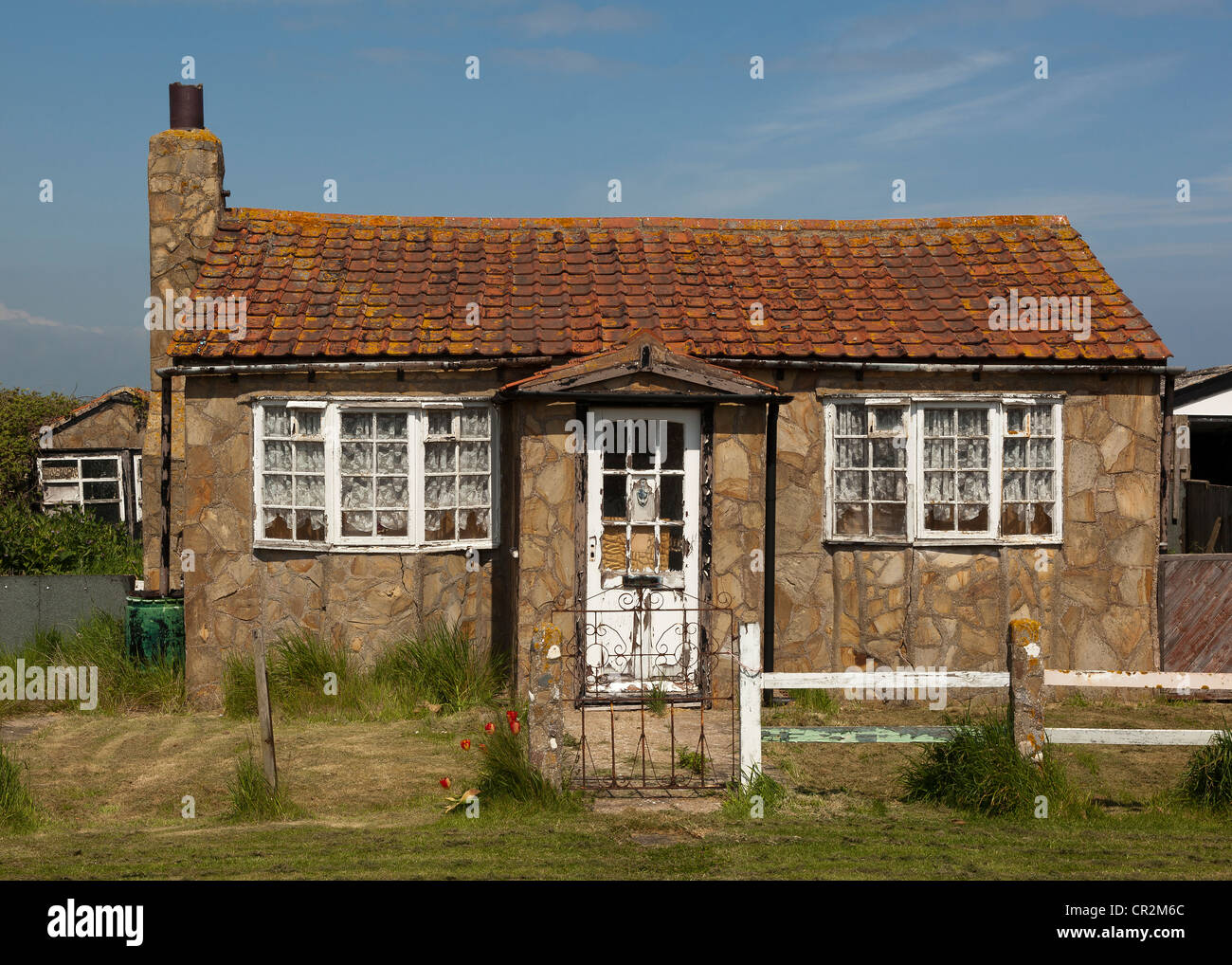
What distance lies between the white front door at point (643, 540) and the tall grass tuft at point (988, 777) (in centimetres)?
315

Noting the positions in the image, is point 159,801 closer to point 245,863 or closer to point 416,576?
point 245,863

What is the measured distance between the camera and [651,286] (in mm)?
12297

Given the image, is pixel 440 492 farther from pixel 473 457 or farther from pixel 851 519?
pixel 851 519

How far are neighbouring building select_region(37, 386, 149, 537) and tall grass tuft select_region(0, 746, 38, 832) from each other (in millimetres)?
13944

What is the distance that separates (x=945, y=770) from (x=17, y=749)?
7.22 m

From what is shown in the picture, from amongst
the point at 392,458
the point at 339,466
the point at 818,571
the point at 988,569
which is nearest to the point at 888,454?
the point at 818,571

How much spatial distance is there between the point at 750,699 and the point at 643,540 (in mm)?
3207

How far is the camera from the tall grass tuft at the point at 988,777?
7363 millimetres

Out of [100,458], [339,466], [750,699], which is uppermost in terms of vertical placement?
[100,458]

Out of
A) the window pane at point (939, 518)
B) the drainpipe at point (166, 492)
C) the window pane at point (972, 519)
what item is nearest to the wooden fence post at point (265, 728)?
the drainpipe at point (166, 492)

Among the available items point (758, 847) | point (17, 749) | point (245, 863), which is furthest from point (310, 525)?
point (758, 847)

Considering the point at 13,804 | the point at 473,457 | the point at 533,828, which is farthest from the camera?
the point at 473,457

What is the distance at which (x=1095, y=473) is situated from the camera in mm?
11586

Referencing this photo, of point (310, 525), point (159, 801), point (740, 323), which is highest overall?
point (740, 323)
